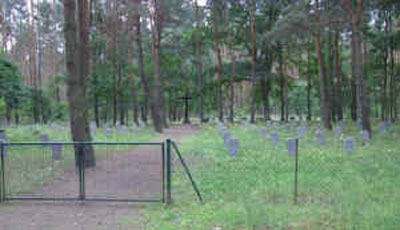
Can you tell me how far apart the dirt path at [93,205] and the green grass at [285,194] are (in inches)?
17.3

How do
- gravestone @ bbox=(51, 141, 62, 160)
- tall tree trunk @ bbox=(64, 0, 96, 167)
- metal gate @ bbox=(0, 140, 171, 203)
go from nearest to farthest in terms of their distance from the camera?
metal gate @ bbox=(0, 140, 171, 203) → gravestone @ bbox=(51, 141, 62, 160) → tall tree trunk @ bbox=(64, 0, 96, 167)

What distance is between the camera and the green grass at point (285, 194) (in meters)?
5.23

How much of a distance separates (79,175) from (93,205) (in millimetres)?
644

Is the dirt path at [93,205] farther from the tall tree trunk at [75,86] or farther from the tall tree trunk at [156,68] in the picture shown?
the tall tree trunk at [156,68]

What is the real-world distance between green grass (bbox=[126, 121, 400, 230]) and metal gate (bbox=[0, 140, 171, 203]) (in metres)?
0.71

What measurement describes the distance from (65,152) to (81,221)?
5415mm

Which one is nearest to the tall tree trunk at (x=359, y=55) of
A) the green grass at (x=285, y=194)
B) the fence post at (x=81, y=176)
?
the green grass at (x=285, y=194)

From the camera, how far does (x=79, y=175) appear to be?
6730 mm

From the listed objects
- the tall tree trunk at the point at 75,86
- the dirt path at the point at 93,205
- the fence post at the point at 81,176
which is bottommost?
the dirt path at the point at 93,205

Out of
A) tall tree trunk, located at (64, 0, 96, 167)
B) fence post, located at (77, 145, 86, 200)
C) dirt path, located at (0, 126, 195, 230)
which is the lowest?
dirt path, located at (0, 126, 195, 230)

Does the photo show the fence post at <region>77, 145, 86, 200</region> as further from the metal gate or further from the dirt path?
the dirt path

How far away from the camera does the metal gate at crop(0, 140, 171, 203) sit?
22.2 ft

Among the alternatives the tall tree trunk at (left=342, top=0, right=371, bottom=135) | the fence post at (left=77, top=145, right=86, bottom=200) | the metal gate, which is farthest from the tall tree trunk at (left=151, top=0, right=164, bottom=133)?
the fence post at (left=77, top=145, right=86, bottom=200)

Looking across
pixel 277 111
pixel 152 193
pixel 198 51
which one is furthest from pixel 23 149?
pixel 277 111
